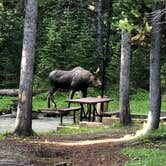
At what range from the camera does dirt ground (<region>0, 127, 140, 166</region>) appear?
36.4 feet

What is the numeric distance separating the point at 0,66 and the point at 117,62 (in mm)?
7664

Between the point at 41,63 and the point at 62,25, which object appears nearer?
the point at 41,63

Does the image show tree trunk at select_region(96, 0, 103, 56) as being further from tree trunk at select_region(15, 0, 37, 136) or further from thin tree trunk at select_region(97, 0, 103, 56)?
tree trunk at select_region(15, 0, 37, 136)

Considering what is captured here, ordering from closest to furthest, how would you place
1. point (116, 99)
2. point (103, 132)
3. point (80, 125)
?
point (103, 132)
point (80, 125)
point (116, 99)

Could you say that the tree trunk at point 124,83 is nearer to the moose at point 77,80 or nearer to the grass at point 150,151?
the grass at point 150,151

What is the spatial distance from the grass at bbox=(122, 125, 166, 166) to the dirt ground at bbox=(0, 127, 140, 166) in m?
0.24

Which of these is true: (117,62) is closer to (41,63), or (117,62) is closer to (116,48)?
(116,48)

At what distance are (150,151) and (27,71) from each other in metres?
5.46

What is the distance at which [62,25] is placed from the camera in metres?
A: 37.5

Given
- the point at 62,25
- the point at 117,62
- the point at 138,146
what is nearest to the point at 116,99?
the point at 117,62

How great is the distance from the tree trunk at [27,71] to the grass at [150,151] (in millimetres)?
3860

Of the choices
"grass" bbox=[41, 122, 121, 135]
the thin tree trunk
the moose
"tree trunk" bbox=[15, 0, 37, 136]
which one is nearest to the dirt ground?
"tree trunk" bbox=[15, 0, 37, 136]

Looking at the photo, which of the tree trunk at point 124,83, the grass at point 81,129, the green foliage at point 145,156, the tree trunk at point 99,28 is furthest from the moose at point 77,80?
the green foliage at point 145,156

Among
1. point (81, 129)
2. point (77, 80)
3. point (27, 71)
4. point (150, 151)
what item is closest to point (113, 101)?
point (77, 80)
